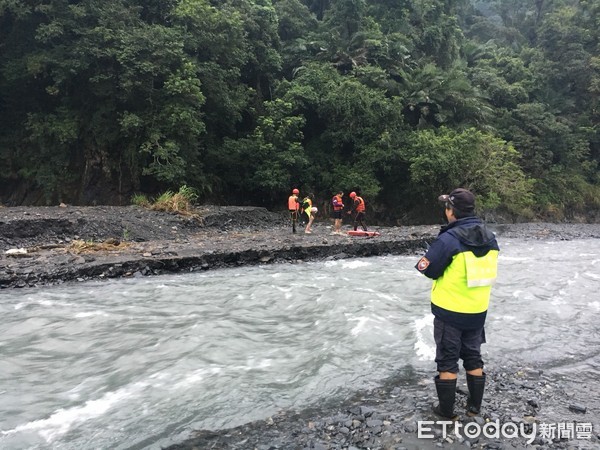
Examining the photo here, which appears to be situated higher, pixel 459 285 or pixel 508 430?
pixel 459 285

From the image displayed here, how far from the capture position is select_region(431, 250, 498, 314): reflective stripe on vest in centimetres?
413

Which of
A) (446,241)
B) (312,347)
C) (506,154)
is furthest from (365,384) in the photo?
(506,154)

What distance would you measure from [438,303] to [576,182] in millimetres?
32995

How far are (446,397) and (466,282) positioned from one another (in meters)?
1.16

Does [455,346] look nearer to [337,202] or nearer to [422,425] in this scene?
[422,425]

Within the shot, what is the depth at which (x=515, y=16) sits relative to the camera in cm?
4941

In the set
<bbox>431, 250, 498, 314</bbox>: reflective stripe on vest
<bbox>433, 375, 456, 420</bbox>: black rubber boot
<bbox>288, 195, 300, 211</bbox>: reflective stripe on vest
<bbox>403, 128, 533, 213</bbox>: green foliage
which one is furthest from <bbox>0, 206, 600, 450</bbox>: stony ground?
<bbox>403, 128, 533, 213</bbox>: green foliage

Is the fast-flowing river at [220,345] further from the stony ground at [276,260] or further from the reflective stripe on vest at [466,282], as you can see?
the reflective stripe on vest at [466,282]

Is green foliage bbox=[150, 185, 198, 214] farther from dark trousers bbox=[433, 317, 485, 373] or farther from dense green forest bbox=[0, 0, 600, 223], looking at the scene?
dark trousers bbox=[433, 317, 485, 373]

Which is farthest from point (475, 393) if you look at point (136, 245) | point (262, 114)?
point (262, 114)

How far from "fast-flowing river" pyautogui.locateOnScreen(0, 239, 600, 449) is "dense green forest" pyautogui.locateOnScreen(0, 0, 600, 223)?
12.3m

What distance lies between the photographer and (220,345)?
6660 millimetres

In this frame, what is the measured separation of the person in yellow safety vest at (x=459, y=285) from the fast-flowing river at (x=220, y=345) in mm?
1347

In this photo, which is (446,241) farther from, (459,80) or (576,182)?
(576,182)
